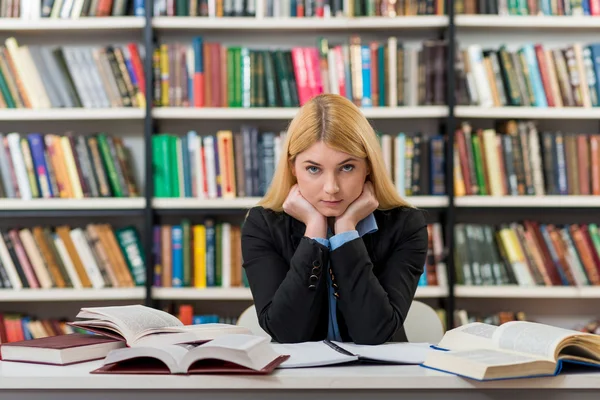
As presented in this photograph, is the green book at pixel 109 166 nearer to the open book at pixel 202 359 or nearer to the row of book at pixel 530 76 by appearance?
the row of book at pixel 530 76

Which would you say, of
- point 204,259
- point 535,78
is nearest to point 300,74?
point 204,259

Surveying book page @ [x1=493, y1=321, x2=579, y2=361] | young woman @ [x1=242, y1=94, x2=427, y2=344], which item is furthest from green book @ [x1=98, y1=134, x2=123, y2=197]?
book page @ [x1=493, y1=321, x2=579, y2=361]

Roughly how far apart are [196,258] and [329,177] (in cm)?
128

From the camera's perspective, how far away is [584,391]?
1055 millimetres

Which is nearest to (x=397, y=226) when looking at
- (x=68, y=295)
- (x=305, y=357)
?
(x=305, y=357)

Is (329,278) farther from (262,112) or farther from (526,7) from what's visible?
(526,7)

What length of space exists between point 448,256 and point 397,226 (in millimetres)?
1050

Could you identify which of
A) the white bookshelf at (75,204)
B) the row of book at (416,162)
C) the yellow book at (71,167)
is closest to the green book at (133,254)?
the white bookshelf at (75,204)

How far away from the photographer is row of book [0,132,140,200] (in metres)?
2.83

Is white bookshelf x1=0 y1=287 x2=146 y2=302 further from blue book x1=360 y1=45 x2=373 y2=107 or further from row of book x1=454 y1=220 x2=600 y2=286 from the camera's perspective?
row of book x1=454 y1=220 x2=600 y2=286

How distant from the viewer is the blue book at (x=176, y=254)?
284 cm

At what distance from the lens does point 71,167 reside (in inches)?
112

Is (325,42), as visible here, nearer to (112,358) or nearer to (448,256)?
(448,256)

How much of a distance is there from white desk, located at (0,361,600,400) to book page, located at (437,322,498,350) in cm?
15
